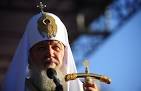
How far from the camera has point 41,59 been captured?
511 cm

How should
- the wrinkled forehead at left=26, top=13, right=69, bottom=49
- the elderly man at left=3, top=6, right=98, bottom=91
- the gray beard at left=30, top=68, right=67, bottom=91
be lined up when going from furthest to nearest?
the wrinkled forehead at left=26, top=13, right=69, bottom=49 → the elderly man at left=3, top=6, right=98, bottom=91 → the gray beard at left=30, top=68, right=67, bottom=91

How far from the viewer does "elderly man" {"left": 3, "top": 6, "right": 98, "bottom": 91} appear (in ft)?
16.6

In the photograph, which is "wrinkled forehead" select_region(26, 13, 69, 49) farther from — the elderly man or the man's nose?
the man's nose

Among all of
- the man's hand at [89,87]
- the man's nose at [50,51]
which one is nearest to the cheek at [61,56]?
the man's nose at [50,51]

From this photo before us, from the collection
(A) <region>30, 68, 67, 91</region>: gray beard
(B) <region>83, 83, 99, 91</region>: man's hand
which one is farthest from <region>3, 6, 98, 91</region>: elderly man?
(B) <region>83, 83, 99, 91</region>: man's hand

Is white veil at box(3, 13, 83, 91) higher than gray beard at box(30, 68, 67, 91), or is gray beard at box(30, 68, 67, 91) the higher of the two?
white veil at box(3, 13, 83, 91)

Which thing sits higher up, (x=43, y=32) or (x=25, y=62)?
(x=43, y=32)

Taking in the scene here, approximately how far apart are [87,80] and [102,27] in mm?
11781

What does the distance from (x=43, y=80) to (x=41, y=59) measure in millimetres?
210

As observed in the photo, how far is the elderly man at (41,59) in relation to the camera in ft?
16.6

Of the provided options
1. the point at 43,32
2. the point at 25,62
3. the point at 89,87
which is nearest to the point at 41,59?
the point at 25,62

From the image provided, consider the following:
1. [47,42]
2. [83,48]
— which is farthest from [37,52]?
[83,48]

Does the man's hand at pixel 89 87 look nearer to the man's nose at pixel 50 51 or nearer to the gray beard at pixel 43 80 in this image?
the gray beard at pixel 43 80

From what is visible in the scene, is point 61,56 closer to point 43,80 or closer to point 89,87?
point 43,80
